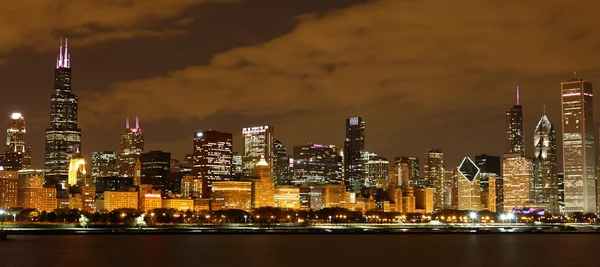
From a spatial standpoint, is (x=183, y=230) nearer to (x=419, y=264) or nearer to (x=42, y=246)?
(x=42, y=246)

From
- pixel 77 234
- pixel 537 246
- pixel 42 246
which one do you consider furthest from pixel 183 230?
pixel 537 246

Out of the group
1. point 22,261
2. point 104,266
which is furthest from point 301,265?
point 22,261

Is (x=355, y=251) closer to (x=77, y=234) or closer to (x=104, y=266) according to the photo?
(x=104, y=266)

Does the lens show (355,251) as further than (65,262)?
Yes

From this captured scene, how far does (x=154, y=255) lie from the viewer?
99.4m

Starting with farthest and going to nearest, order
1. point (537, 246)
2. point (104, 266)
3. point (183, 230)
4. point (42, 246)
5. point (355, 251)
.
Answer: point (183, 230), point (537, 246), point (42, 246), point (355, 251), point (104, 266)

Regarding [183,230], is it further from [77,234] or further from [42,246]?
[42,246]

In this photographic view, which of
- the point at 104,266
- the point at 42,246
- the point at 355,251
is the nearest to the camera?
the point at 104,266

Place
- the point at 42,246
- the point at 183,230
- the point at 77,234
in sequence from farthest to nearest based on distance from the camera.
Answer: the point at 183,230 → the point at 77,234 → the point at 42,246

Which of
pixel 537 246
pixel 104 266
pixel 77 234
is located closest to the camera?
pixel 104 266

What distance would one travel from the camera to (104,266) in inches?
3319

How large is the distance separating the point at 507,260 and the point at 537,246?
3156 cm

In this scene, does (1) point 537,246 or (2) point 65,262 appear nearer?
(2) point 65,262

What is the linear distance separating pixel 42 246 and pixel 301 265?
45700 millimetres
